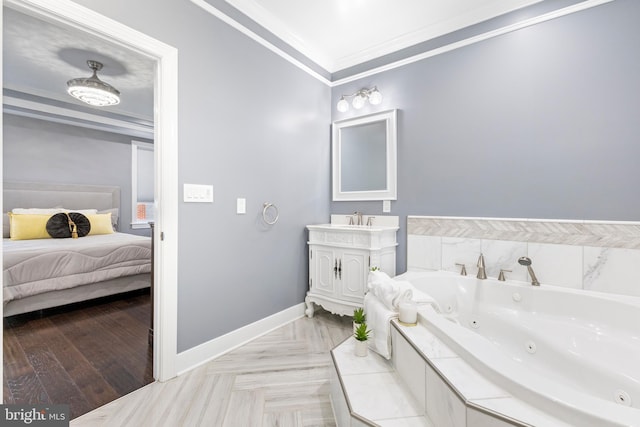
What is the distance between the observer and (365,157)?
280cm

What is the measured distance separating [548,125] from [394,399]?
2.07 meters

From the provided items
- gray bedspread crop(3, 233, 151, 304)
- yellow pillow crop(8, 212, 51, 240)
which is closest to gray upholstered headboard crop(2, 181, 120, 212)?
yellow pillow crop(8, 212, 51, 240)

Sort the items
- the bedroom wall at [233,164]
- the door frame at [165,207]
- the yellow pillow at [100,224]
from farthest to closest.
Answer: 1. the yellow pillow at [100,224]
2. the bedroom wall at [233,164]
3. the door frame at [165,207]

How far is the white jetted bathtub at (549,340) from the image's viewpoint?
828 millimetres

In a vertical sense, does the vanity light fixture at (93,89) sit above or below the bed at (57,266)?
above

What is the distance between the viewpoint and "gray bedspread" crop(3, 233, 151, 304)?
8.32 feet

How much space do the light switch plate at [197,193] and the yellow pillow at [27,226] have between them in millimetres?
3233

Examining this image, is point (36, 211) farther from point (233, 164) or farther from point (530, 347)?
point (530, 347)

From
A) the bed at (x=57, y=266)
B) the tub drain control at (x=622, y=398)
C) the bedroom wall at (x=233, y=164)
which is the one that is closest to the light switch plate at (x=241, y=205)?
A: the bedroom wall at (x=233, y=164)

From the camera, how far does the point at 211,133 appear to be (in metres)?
1.91

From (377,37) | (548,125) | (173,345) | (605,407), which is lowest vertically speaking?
(173,345)

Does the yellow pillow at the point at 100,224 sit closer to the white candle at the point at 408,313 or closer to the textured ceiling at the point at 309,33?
the textured ceiling at the point at 309,33

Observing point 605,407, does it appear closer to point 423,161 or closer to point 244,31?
point 423,161

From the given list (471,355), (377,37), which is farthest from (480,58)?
(471,355)
